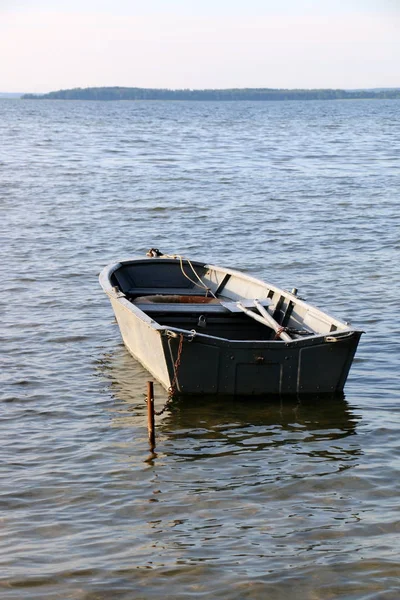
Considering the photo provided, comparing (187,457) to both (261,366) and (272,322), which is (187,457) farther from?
(272,322)

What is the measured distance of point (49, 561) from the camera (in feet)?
22.7

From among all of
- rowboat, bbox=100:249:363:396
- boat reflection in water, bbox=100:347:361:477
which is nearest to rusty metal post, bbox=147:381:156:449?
boat reflection in water, bbox=100:347:361:477

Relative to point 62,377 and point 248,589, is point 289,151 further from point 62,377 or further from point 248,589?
point 248,589

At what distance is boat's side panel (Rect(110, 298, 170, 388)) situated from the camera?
33.8 feet

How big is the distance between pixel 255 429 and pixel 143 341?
2.09m

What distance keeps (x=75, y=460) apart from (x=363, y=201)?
2166 centimetres

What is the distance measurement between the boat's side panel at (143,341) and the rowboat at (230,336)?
0.09 feet

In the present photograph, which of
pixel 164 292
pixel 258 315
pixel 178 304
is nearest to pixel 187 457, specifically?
pixel 258 315

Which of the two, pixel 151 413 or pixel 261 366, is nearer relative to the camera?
pixel 151 413

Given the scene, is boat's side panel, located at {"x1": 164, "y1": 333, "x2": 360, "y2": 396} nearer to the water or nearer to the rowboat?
the rowboat

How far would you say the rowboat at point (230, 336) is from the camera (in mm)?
9875

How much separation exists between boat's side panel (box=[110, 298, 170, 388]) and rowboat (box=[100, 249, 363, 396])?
0.09 ft

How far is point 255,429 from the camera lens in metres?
9.80

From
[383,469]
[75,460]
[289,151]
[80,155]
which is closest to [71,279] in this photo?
[75,460]
